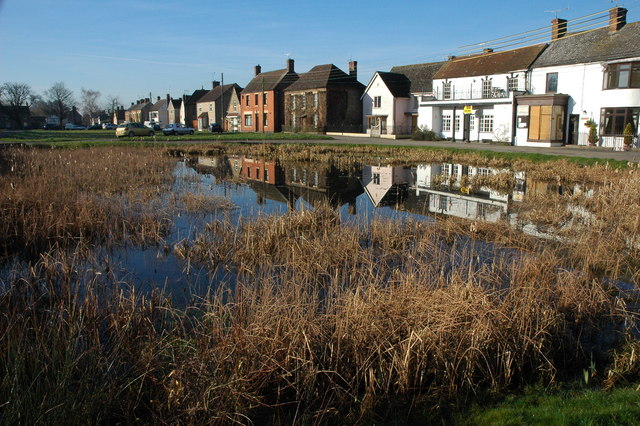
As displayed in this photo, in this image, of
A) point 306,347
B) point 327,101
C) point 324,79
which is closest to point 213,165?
point 306,347

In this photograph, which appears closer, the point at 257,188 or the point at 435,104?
the point at 257,188

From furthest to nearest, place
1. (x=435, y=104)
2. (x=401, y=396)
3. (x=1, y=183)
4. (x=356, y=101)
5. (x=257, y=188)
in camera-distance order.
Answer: (x=356, y=101) < (x=435, y=104) < (x=257, y=188) < (x=1, y=183) < (x=401, y=396)

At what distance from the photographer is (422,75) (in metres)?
51.0

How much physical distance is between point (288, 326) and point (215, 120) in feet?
262

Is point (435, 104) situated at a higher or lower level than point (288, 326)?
higher

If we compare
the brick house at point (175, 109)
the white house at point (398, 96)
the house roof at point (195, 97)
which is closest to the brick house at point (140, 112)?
the brick house at point (175, 109)

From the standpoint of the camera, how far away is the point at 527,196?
55.0 ft

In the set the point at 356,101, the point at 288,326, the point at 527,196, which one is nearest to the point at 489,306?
the point at 288,326

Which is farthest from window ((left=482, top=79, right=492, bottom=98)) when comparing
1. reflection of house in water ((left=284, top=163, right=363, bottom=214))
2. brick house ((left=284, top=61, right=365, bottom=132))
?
reflection of house in water ((left=284, top=163, right=363, bottom=214))

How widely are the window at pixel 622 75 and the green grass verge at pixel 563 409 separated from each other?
1281 inches

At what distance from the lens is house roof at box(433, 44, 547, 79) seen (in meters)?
38.8

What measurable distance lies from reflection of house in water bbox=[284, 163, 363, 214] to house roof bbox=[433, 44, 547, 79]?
68.5 feet

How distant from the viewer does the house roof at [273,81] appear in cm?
6306

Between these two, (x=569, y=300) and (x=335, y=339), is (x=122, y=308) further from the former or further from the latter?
(x=569, y=300)
